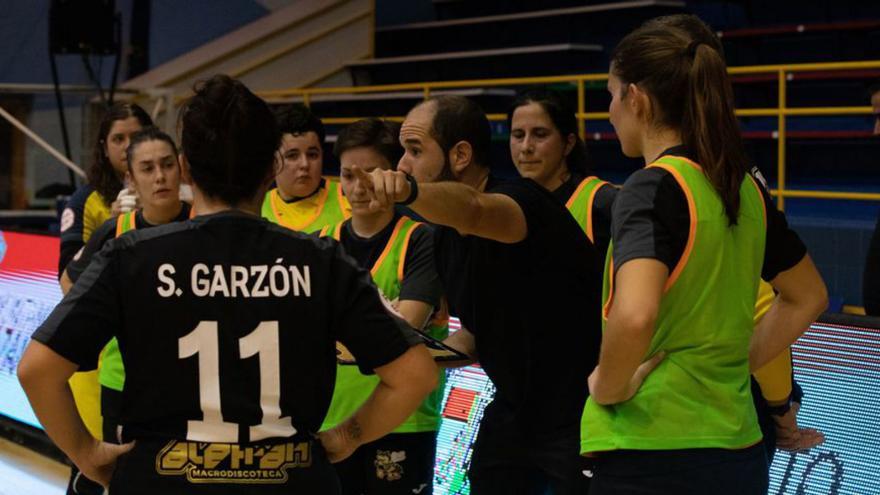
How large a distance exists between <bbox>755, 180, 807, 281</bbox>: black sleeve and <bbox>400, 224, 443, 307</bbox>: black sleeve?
116 centimetres

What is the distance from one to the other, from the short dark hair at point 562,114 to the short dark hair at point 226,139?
7.39ft

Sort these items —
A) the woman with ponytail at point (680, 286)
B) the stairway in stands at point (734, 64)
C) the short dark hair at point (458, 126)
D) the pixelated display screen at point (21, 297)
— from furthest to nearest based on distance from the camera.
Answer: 1. the stairway in stands at point (734, 64)
2. the pixelated display screen at point (21, 297)
3. the short dark hair at point (458, 126)
4. the woman with ponytail at point (680, 286)

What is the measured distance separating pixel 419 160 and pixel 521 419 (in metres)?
Result: 0.72

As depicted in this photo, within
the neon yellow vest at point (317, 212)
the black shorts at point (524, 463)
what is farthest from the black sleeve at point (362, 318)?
the neon yellow vest at point (317, 212)

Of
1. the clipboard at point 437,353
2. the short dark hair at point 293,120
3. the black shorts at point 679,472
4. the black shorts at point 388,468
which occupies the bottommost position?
the black shorts at point 388,468

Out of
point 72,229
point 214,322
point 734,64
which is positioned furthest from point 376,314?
point 734,64

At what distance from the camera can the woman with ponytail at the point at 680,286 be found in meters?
2.06

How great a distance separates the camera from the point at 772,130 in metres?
9.19

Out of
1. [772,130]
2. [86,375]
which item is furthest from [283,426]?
[772,130]

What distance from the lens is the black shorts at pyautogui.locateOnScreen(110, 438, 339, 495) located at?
1992 millimetres

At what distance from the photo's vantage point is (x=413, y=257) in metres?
3.38

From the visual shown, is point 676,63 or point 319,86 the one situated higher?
point 319,86

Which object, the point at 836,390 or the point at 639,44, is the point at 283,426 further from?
the point at 836,390

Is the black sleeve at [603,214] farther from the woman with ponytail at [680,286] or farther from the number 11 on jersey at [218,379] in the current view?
the number 11 on jersey at [218,379]
